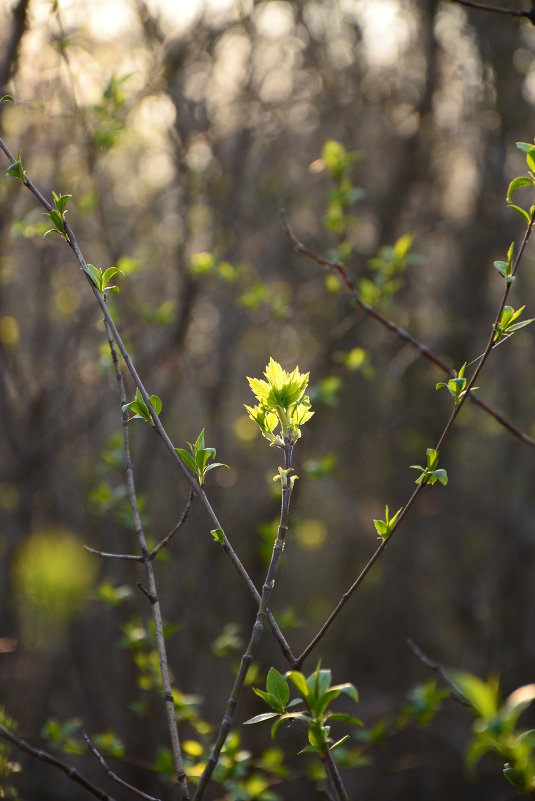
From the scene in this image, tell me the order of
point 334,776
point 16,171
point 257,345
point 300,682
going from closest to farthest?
point 300,682 → point 334,776 → point 16,171 → point 257,345

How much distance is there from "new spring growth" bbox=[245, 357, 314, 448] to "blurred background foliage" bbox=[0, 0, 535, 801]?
1.43 meters

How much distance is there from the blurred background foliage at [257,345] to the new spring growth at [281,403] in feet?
4.69

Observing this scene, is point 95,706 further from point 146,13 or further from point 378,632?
point 146,13

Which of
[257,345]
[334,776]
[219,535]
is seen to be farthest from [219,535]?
[257,345]

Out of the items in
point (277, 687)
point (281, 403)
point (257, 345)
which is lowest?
point (257, 345)

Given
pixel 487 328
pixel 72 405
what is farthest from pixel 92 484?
pixel 487 328

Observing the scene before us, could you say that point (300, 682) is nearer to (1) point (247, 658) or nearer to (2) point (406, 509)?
(1) point (247, 658)

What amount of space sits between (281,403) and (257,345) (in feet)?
18.2

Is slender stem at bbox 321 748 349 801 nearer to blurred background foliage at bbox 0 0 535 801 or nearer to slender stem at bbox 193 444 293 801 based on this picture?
slender stem at bbox 193 444 293 801

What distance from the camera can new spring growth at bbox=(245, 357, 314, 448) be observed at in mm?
1108

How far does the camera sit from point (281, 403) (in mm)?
1112

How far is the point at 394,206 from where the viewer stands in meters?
4.92

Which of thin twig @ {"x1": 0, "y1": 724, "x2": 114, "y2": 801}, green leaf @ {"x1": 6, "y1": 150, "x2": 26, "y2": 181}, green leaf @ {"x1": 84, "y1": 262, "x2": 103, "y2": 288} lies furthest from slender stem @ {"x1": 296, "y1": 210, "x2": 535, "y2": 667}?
green leaf @ {"x1": 6, "y1": 150, "x2": 26, "y2": 181}

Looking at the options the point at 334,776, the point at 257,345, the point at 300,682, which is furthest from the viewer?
the point at 257,345
